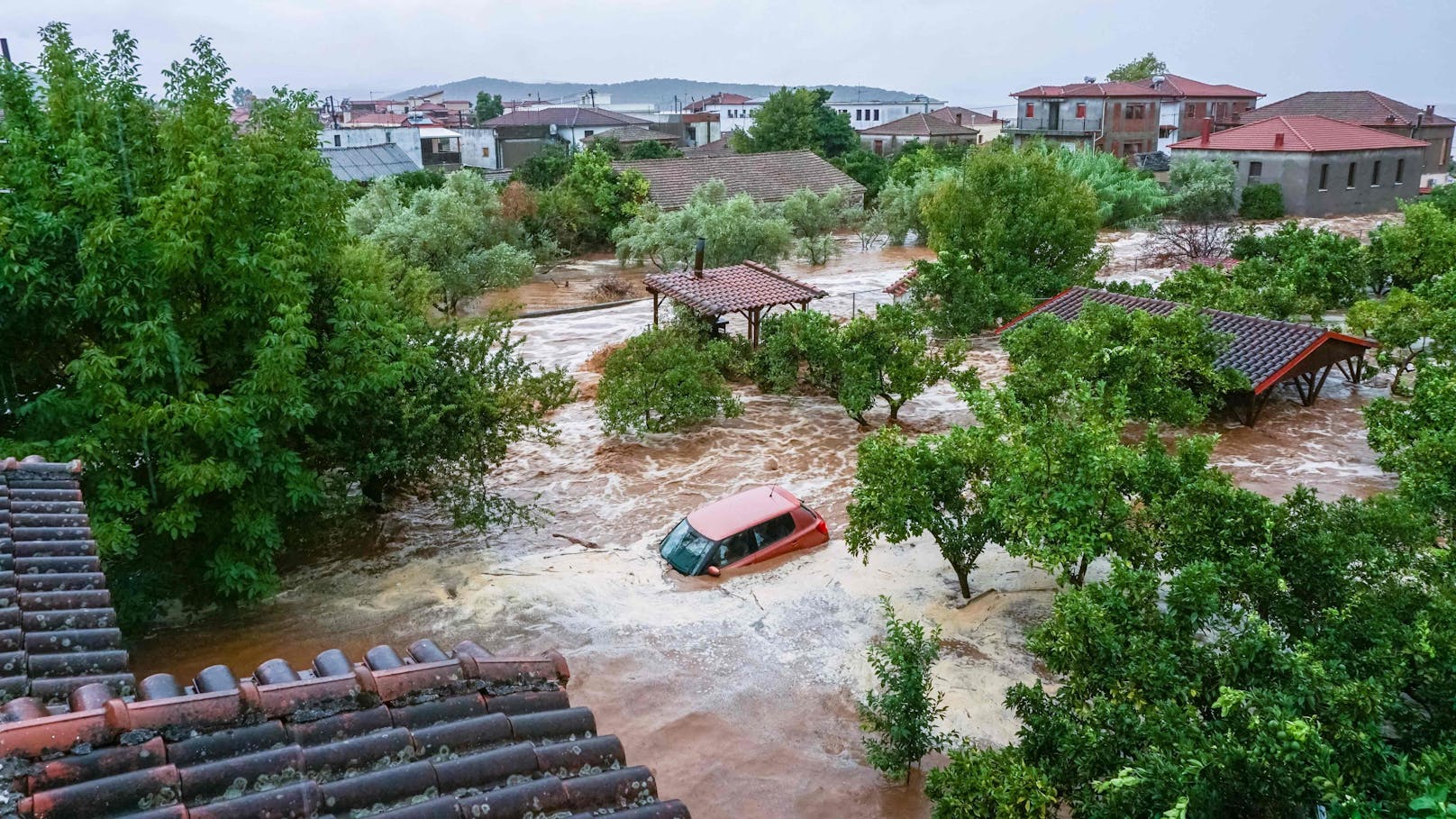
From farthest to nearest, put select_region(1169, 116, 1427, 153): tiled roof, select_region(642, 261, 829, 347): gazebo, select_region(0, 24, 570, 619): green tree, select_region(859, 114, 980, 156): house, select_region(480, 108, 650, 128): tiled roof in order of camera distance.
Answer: select_region(480, 108, 650, 128): tiled roof, select_region(859, 114, 980, 156): house, select_region(1169, 116, 1427, 153): tiled roof, select_region(642, 261, 829, 347): gazebo, select_region(0, 24, 570, 619): green tree

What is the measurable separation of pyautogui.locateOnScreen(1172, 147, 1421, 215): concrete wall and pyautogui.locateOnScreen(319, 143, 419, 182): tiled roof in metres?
42.1

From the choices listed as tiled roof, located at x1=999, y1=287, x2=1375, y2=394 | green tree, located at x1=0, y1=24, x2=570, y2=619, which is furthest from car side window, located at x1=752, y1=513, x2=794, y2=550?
tiled roof, located at x1=999, y1=287, x2=1375, y2=394

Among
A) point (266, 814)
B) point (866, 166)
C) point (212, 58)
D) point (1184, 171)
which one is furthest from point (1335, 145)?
point (266, 814)

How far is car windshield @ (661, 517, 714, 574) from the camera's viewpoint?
14.4 m

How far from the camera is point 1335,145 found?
166 feet

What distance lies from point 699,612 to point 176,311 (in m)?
7.29

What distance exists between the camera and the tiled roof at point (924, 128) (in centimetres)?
7650

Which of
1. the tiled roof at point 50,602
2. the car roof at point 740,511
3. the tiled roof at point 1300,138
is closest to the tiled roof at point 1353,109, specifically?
the tiled roof at point 1300,138

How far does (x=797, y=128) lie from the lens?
6688cm

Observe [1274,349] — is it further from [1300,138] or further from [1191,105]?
[1191,105]

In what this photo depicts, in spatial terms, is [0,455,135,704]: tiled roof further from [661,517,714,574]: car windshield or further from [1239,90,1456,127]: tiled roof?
[1239,90,1456,127]: tiled roof

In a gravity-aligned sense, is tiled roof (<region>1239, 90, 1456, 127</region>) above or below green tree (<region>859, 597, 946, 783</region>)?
above

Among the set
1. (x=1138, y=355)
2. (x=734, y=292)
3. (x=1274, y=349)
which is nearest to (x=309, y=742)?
(x=1138, y=355)

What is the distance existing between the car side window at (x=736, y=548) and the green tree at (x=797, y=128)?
178 ft
